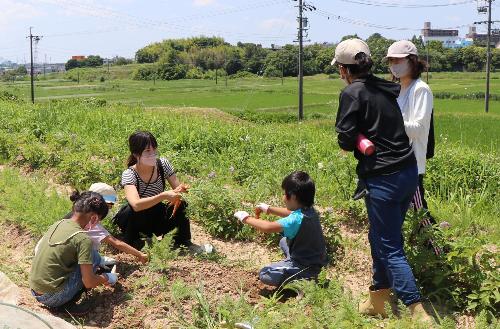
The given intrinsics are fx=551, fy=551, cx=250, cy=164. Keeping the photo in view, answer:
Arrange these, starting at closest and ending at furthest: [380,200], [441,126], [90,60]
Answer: [380,200], [441,126], [90,60]

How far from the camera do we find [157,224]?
15.0ft

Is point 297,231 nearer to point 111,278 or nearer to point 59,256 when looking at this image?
point 111,278

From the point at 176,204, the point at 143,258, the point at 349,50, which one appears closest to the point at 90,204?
the point at 143,258

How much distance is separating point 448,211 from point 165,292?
279cm

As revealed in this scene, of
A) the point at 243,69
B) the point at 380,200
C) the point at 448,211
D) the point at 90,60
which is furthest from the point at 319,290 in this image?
the point at 90,60

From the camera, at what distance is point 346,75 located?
3342 mm

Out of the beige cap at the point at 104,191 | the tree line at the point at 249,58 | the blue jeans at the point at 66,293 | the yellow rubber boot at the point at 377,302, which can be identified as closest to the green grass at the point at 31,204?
the beige cap at the point at 104,191

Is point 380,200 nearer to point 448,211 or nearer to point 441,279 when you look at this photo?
point 441,279

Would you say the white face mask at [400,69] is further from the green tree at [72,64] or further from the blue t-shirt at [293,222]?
the green tree at [72,64]

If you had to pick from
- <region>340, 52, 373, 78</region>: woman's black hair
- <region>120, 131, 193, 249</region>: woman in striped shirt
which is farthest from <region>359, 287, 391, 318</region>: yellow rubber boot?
<region>120, 131, 193, 249</region>: woman in striped shirt

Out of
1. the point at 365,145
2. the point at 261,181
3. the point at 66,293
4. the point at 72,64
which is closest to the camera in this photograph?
the point at 365,145

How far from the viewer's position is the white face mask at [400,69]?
3.66m

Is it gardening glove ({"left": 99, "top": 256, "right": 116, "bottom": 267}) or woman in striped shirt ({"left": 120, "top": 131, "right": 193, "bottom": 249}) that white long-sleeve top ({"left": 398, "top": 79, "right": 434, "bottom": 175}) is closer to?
woman in striped shirt ({"left": 120, "top": 131, "right": 193, "bottom": 249})

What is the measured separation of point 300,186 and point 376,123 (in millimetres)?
712
